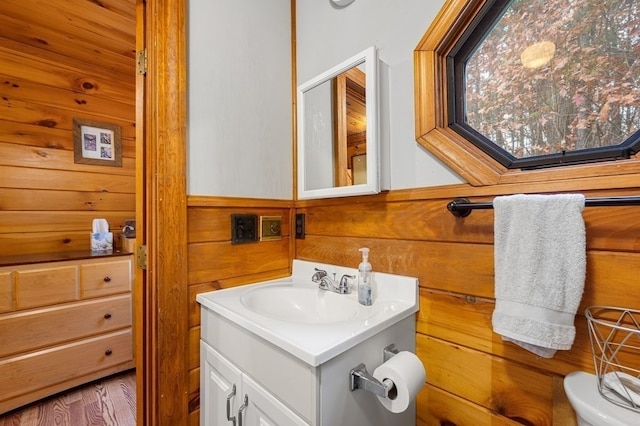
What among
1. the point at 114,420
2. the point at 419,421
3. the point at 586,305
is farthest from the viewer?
the point at 114,420

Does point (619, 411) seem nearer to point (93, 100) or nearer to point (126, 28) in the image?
point (126, 28)

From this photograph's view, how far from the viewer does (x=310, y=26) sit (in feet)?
4.55

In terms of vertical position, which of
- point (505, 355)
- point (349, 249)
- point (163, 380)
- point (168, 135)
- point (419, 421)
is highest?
point (168, 135)

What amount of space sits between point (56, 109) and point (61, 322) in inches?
60.3

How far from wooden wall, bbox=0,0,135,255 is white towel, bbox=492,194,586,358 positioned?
7.32ft

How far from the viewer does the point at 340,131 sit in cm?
121

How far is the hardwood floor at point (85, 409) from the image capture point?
62.7 inches

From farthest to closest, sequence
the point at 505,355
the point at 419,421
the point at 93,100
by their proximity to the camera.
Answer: the point at 93,100, the point at 419,421, the point at 505,355

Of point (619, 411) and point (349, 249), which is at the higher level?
point (349, 249)

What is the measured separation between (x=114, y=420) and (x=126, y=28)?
2386 millimetres

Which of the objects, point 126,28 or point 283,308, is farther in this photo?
point 126,28

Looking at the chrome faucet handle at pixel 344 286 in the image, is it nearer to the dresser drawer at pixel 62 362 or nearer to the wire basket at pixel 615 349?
the wire basket at pixel 615 349

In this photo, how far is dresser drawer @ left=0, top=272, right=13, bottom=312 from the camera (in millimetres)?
1567

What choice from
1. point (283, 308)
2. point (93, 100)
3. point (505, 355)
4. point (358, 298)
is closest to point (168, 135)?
point (283, 308)
